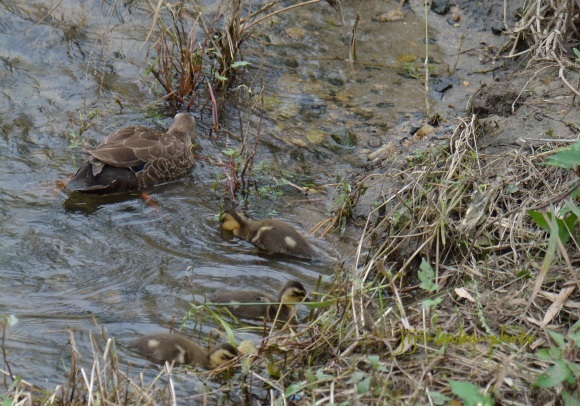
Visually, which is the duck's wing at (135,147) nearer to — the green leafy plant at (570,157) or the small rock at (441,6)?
the green leafy plant at (570,157)

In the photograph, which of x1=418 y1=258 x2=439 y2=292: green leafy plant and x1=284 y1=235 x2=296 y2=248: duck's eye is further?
x1=284 y1=235 x2=296 y2=248: duck's eye

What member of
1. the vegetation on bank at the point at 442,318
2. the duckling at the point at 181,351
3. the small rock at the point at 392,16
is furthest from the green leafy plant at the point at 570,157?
the small rock at the point at 392,16

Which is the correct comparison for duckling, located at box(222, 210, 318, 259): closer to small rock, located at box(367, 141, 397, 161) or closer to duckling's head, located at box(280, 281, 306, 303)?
duckling's head, located at box(280, 281, 306, 303)

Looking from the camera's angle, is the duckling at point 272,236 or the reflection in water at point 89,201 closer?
the duckling at point 272,236

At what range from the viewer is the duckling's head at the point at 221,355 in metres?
3.98

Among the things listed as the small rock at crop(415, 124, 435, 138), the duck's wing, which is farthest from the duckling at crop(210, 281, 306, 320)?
the small rock at crop(415, 124, 435, 138)

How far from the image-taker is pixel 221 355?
4.01 meters

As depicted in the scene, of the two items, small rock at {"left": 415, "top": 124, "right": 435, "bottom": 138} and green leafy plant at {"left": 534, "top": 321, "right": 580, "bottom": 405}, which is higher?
green leafy plant at {"left": 534, "top": 321, "right": 580, "bottom": 405}

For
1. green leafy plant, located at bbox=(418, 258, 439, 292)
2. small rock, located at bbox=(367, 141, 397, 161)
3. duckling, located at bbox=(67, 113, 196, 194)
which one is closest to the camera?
green leafy plant, located at bbox=(418, 258, 439, 292)

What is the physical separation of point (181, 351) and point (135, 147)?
97.9 inches

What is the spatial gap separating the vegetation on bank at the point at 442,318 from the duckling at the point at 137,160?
1723 millimetres

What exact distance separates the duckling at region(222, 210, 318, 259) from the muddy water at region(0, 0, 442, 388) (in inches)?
3.4

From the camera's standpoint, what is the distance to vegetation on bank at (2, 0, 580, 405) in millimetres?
3398

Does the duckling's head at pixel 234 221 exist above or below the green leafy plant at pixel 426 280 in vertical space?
below
